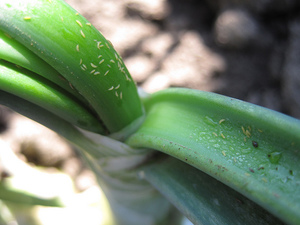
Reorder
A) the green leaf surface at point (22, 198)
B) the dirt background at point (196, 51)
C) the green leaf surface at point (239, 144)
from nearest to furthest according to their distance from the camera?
1. the green leaf surface at point (239, 144)
2. the green leaf surface at point (22, 198)
3. the dirt background at point (196, 51)

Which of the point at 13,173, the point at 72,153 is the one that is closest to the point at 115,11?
the point at 72,153

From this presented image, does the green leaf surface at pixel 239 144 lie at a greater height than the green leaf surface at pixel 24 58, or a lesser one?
lesser

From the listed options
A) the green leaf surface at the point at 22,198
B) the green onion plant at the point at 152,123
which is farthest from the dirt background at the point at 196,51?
the green onion plant at the point at 152,123

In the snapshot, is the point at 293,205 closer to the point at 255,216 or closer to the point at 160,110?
the point at 255,216

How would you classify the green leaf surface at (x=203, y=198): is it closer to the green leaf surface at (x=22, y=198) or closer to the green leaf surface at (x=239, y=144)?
the green leaf surface at (x=239, y=144)

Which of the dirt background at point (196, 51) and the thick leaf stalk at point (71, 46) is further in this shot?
the dirt background at point (196, 51)

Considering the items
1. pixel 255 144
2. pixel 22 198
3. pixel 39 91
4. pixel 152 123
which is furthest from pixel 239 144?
pixel 22 198

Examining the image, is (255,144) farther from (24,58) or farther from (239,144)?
(24,58)
